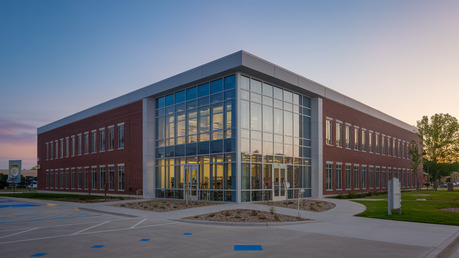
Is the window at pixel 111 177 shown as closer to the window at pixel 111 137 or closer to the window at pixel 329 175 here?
the window at pixel 111 137

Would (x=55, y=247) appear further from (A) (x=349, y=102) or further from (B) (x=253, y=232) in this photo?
(A) (x=349, y=102)

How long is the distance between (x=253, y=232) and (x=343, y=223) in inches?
170

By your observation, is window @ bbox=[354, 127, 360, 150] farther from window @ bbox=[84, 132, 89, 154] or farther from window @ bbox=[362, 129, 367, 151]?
window @ bbox=[84, 132, 89, 154]

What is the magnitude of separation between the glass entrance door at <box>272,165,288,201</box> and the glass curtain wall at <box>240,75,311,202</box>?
372mm

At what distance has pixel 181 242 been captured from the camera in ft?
35.4

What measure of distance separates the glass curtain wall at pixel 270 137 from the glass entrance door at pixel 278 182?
37 cm

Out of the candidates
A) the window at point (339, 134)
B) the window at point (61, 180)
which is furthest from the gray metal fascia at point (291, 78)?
the window at point (61, 180)

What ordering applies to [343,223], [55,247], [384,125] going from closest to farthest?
[55,247] → [343,223] → [384,125]

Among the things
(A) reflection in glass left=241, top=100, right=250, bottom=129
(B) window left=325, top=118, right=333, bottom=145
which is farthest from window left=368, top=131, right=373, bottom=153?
(A) reflection in glass left=241, top=100, right=250, bottom=129

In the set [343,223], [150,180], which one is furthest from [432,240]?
[150,180]

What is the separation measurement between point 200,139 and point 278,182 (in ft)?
20.8

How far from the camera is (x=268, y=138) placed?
25.7 m

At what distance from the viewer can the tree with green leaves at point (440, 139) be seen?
50.2 metres

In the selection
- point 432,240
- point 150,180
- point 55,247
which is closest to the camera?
point 55,247
